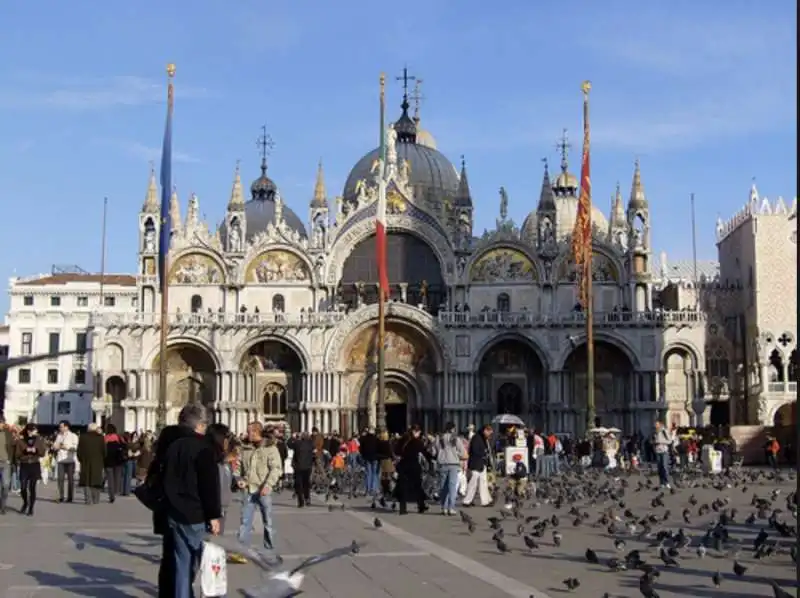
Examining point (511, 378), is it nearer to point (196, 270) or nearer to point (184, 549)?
point (196, 270)

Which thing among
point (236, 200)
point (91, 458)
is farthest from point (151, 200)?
point (91, 458)

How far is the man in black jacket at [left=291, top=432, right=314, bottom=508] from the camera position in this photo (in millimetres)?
21953

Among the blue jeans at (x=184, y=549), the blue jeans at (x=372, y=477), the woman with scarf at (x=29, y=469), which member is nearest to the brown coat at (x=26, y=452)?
the woman with scarf at (x=29, y=469)

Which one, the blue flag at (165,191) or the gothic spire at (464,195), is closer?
the blue flag at (165,191)

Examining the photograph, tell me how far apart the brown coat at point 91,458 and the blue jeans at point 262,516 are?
356 inches

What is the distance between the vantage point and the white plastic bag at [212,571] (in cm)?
899

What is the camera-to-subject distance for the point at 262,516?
578 inches

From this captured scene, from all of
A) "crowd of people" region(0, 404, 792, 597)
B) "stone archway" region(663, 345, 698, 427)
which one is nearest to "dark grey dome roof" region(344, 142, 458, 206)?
"stone archway" region(663, 345, 698, 427)

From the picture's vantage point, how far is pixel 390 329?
178 feet

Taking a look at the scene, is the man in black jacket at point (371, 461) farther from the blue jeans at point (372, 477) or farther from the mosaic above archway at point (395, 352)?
the mosaic above archway at point (395, 352)

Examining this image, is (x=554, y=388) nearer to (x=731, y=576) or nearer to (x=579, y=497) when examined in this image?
(x=579, y=497)

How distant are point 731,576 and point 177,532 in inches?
244

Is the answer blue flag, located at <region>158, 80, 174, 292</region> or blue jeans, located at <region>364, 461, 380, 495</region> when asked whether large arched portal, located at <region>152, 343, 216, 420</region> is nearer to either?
blue flag, located at <region>158, 80, 174, 292</region>

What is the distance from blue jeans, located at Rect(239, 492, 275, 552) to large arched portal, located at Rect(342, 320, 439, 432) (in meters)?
39.2
